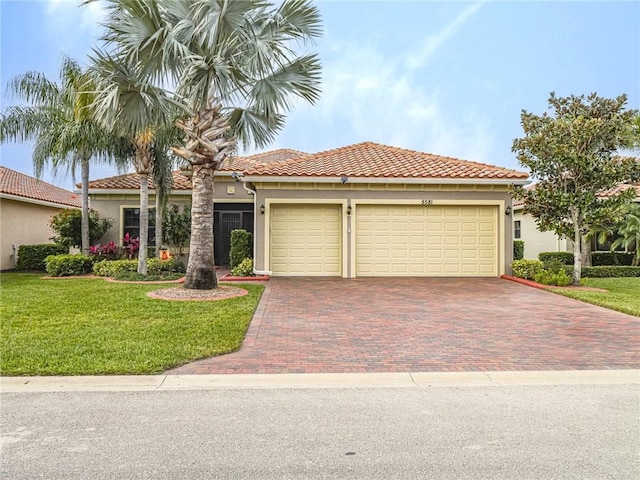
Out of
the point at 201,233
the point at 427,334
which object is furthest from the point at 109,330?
the point at 427,334

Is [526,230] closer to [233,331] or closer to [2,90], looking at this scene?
[233,331]

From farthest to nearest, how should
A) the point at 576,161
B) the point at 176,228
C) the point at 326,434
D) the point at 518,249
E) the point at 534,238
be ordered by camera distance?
the point at 534,238 < the point at 518,249 < the point at 176,228 < the point at 576,161 < the point at 326,434

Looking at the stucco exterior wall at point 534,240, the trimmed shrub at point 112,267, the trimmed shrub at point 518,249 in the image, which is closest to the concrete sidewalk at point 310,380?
the trimmed shrub at point 112,267

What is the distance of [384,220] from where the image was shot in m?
15.1

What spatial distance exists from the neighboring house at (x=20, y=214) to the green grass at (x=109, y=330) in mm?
7242

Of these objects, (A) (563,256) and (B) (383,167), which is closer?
(B) (383,167)

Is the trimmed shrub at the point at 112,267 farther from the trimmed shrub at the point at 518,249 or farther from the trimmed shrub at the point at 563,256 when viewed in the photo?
the trimmed shrub at the point at 563,256

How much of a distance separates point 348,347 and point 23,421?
385 cm

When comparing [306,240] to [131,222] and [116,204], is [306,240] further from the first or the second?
[116,204]

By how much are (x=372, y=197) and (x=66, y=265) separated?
392 inches

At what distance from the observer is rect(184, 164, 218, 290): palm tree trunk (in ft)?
35.7

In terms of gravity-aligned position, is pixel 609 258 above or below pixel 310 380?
above

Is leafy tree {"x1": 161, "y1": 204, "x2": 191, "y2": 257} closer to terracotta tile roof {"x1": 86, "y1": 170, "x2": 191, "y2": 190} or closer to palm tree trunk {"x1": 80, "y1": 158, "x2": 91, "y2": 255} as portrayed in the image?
terracotta tile roof {"x1": 86, "y1": 170, "x2": 191, "y2": 190}

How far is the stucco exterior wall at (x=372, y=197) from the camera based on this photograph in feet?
48.0
